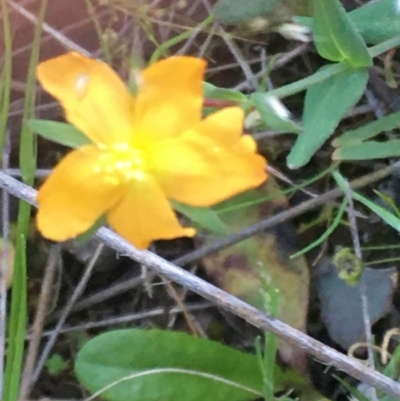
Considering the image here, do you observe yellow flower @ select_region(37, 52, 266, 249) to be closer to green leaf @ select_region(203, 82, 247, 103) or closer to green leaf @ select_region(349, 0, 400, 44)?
green leaf @ select_region(203, 82, 247, 103)

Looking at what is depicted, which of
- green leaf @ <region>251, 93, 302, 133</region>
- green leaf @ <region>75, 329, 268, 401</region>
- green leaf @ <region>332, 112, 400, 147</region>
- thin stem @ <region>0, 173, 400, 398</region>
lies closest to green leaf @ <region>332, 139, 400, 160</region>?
green leaf @ <region>332, 112, 400, 147</region>

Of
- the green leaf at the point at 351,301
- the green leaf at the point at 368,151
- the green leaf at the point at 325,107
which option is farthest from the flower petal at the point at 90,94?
the green leaf at the point at 351,301

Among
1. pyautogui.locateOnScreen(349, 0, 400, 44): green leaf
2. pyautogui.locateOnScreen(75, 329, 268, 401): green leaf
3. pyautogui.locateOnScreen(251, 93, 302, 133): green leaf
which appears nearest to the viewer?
pyautogui.locateOnScreen(251, 93, 302, 133): green leaf

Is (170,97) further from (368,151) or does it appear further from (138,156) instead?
(368,151)

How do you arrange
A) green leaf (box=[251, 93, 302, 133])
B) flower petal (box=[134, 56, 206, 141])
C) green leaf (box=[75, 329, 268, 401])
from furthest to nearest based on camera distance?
green leaf (box=[75, 329, 268, 401]) → green leaf (box=[251, 93, 302, 133]) → flower petal (box=[134, 56, 206, 141])

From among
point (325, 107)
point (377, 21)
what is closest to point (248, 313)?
point (325, 107)

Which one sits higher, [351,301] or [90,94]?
[90,94]
